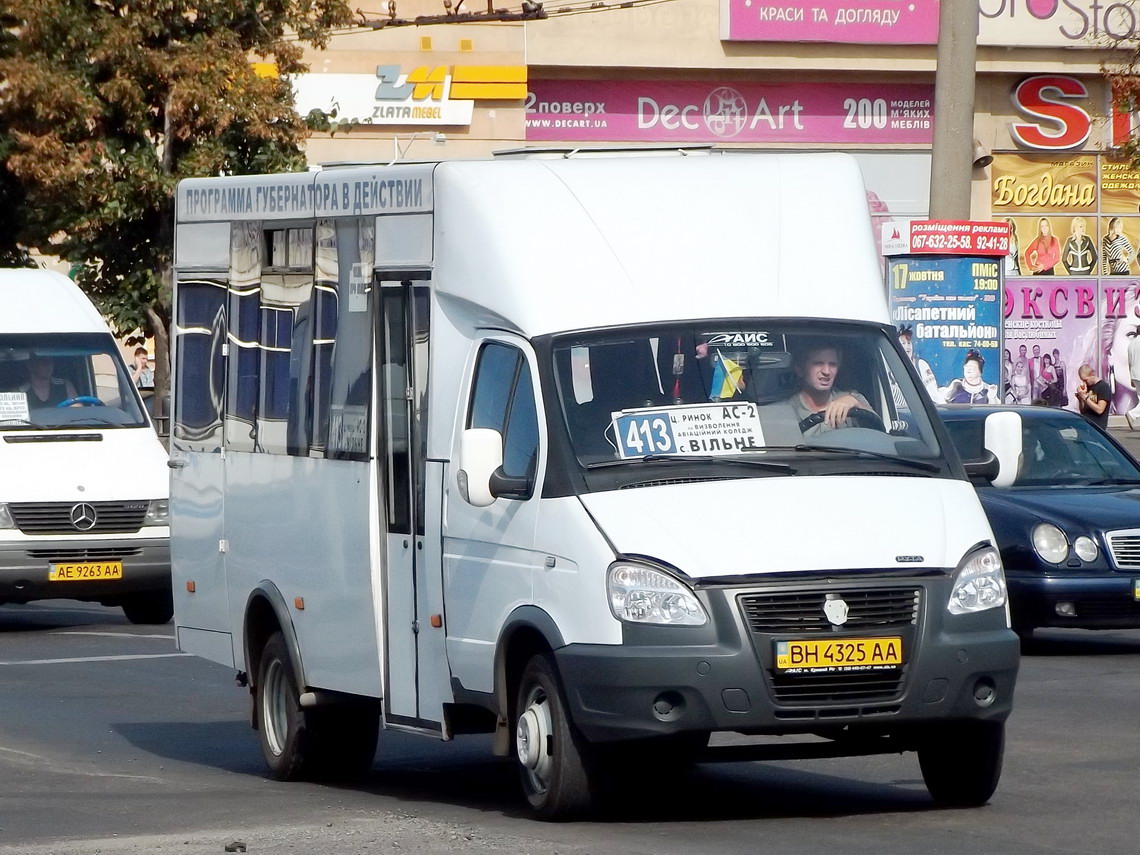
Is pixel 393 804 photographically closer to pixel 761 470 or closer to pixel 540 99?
pixel 761 470

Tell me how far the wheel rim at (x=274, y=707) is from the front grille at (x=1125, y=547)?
606 centimetres

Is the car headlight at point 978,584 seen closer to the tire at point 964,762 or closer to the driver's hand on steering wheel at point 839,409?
the tire at point 964,762

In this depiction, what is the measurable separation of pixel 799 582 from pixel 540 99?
3037cm

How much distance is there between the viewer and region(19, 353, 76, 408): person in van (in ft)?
60.3

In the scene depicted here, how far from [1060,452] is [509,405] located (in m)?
7.98

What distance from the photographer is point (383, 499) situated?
9703 mm

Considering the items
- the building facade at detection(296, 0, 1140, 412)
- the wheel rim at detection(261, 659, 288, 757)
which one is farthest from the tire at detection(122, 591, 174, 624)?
the building facade at detection(296, 0, 1140, 412)

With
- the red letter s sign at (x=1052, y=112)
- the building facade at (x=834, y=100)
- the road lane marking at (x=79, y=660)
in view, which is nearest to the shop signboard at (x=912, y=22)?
the building facade at (x=834, y=100)

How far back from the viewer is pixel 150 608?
61.1 feet

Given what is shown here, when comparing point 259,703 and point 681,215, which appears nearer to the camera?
point 681,215

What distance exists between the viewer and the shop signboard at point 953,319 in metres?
22.0

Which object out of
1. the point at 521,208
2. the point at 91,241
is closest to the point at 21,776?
the point at 521,208

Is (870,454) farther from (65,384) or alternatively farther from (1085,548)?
(65,384)

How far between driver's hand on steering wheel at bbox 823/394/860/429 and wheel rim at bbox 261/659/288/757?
10.3ft
